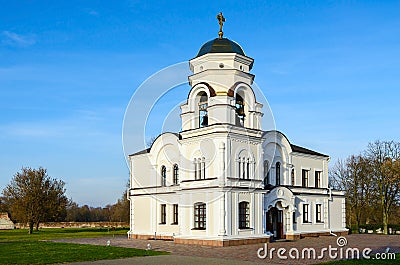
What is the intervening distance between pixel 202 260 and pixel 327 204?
74.3ft

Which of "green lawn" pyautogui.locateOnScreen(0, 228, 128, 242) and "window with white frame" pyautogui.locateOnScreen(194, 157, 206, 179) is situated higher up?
"window with white frame" pyautogui.locateOnScreen(194, 157, 206, 179)

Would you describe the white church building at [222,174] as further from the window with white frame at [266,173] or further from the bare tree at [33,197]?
the bare tree at [33,197]

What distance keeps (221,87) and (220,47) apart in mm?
2985

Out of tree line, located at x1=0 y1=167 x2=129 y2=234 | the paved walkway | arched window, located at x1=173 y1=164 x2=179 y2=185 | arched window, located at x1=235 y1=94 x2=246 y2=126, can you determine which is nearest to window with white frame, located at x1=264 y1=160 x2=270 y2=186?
arched window, located at x1=235 y1=94 x2=246 y2=126

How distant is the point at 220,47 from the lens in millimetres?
33438

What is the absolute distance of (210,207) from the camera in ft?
100

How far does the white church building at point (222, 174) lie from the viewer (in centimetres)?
3070

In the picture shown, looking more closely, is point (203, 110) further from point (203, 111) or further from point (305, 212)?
point (305, 212)

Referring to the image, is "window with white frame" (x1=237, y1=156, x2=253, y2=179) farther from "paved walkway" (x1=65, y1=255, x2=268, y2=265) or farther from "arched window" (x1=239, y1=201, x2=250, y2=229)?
"paved walkway" (x1=65, y1=255, x2=268, y2=265)

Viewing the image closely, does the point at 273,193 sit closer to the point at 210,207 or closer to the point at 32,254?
the point at 210,207

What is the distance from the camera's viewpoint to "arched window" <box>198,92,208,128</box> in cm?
3331

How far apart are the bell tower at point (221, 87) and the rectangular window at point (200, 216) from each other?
536 cm

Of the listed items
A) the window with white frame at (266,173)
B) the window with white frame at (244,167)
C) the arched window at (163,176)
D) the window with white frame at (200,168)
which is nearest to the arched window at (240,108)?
the window with white frame at (244,167)

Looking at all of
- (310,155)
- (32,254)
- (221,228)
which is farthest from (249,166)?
(32,254)
